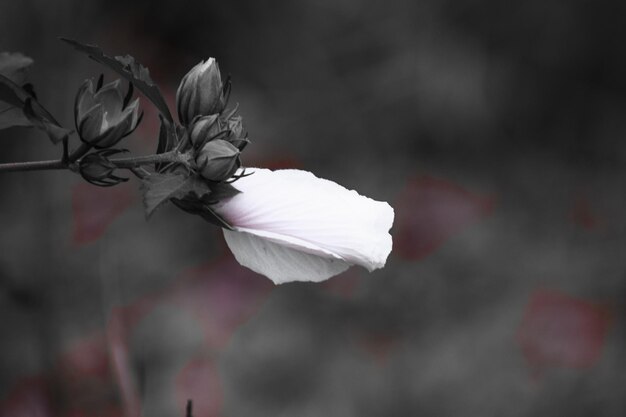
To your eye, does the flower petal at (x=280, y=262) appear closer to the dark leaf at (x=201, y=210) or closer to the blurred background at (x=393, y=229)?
the dark leaf at (x=201, y=210)

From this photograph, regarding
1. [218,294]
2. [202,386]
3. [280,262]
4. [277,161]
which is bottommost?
[202,386]

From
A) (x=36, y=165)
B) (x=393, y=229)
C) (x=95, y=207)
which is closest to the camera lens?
(x=36, y=165)

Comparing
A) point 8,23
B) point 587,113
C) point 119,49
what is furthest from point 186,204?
point 587,113

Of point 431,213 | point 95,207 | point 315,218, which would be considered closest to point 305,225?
point 315,218

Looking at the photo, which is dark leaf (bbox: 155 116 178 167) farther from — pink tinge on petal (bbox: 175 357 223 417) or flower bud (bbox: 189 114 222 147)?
pink tinge on petal (bbox: 175 357 223 417)

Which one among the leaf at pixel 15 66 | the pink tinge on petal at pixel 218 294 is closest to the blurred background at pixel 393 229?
the pink tinge on petal at pixel 218 294

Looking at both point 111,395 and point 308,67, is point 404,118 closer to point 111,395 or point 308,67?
point 308,67

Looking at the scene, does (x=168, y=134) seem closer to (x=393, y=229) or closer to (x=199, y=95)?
(x=199, y=95)
